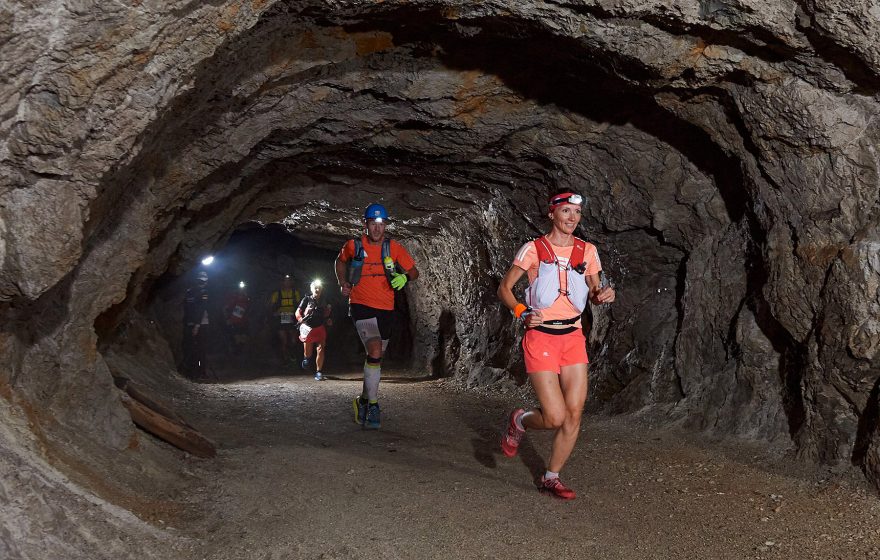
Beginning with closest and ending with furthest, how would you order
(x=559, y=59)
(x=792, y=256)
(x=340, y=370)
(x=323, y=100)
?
(x=792, y=256), (x=559, y=59), (x=323, y=100), (x=340, y=370)

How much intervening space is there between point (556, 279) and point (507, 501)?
4.32 feet

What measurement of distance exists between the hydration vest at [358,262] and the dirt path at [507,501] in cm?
138

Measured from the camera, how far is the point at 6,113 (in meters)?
2.95

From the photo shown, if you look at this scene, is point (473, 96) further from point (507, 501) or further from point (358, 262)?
point (507, 501)

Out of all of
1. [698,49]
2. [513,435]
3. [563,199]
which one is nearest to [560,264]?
[563,199]

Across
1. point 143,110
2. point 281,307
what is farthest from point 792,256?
point 281,307

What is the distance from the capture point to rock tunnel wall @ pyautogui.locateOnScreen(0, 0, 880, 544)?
3227 mm

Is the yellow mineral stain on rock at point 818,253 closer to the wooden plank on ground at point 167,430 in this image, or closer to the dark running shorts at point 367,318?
the dark running shorts at point 367,318

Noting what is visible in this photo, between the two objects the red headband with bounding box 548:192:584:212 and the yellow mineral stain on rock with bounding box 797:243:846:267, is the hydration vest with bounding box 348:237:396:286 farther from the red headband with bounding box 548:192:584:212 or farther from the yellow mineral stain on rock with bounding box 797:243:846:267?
the yellow mineral stain on rock with bounding box 797:243:846:267

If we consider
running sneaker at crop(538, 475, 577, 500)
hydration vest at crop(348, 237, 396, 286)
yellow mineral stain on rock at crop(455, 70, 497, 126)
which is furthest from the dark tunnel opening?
running sneaker at crop(538, 475, 577, 500)

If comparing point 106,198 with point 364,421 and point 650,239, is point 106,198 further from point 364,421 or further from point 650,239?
point 650,239

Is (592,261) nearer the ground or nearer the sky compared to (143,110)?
nearer the ground

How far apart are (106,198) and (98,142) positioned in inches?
30.2

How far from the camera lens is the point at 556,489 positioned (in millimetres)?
4293
